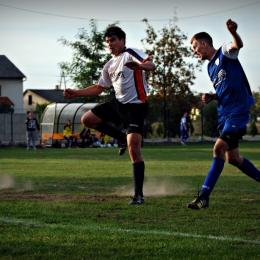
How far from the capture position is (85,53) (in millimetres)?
42469

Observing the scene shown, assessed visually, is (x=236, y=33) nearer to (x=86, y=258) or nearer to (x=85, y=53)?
(x=86, y=258)

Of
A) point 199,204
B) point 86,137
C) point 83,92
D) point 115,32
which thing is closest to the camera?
point 199,204

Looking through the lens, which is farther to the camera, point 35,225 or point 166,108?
point 166,108

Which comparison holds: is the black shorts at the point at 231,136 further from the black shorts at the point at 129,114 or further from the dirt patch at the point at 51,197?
the dirt patch at the point at 51,197

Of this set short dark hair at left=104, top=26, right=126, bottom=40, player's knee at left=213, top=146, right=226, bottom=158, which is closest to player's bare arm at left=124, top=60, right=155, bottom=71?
short dark hair at left=104, top=26, right=126, bottom=40

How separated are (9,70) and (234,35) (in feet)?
284

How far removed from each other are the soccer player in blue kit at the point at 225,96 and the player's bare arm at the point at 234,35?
0.12 metres

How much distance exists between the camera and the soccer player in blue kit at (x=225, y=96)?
713 centimetres

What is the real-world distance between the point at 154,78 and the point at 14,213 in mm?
36832

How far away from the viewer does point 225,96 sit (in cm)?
721

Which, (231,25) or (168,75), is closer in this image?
→ (231,25)

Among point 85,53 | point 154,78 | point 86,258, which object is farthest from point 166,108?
point 86,258

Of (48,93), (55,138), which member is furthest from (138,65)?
(48,93)

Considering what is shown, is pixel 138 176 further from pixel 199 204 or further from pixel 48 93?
pixel 48 93
